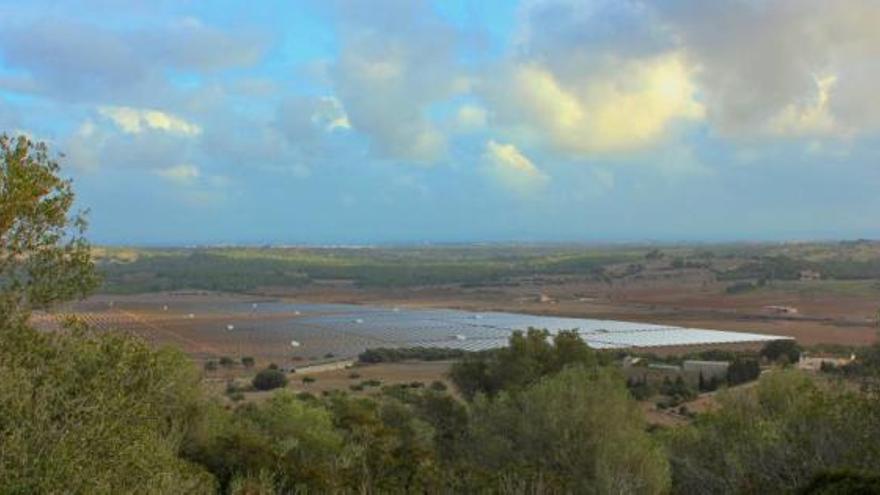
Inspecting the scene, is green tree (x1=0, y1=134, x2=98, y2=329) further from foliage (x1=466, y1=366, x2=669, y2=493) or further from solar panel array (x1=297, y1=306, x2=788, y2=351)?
solar panel array (x1=297, y1=306, x2=788, y2=351)

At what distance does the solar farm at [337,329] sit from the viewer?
88.9 m

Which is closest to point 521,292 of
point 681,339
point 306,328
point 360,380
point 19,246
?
point 306,328

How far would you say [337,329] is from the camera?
110188 mm

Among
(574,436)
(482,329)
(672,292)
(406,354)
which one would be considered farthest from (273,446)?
(672,292)

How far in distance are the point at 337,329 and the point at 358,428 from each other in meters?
80.4

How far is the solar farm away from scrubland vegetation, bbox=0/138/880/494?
44.0 m

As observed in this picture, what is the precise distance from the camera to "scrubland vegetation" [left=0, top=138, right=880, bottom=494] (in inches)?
472

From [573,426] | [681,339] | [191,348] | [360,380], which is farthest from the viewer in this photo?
[681,339]

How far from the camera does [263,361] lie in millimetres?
80625

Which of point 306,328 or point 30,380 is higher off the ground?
point 30,380

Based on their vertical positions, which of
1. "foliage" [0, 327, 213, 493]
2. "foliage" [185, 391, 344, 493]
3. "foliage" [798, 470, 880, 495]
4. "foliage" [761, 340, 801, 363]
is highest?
"foliage" [0, 327, 213, 493]

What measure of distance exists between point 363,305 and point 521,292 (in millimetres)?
32002

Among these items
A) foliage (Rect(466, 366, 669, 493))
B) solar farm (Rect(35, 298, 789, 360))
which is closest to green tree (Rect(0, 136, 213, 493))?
foliage (Rect(466, 366, 669, 493))

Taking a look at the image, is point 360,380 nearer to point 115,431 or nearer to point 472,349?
point 472,349
